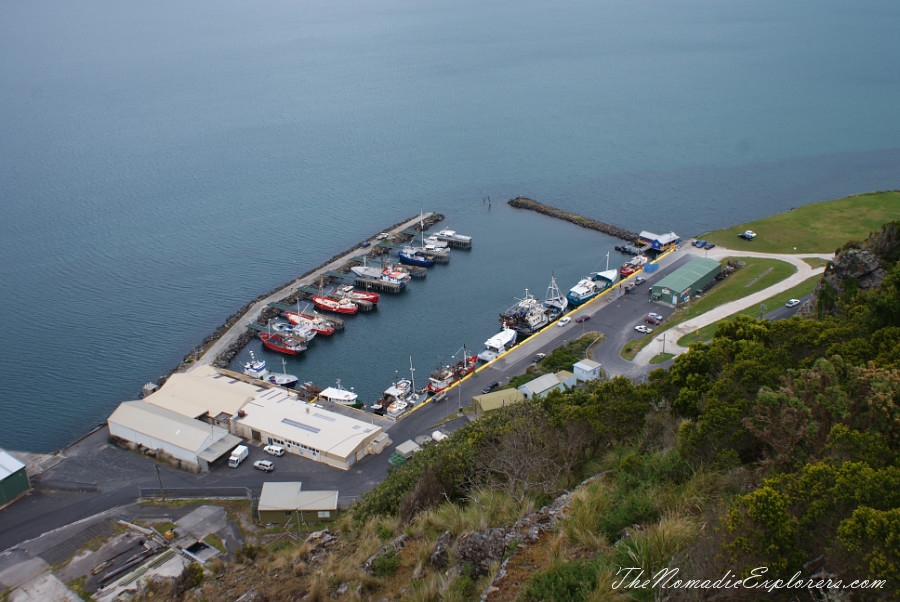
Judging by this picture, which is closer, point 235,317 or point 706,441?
point 706,441

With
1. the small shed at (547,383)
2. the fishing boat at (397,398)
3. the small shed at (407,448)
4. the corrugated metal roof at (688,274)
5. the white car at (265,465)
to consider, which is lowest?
the fishing boat at (397,398)

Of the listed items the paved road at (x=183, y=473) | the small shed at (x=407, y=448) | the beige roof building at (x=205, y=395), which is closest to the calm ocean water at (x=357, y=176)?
the paved road at (x=183, y=473)

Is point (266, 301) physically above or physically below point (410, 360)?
above

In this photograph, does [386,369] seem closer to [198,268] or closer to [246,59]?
[198,268]

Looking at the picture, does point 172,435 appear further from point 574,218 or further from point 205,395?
point 574,218

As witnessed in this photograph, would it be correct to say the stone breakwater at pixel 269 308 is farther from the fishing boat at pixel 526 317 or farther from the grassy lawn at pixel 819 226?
the grassy lawn at pixel 819 226

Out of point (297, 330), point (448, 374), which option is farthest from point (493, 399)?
point (297, 330)

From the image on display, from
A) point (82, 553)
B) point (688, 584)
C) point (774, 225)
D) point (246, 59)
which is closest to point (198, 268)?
point (82, 553)
